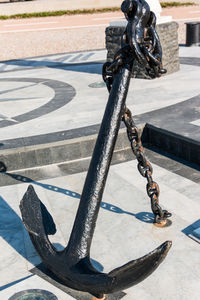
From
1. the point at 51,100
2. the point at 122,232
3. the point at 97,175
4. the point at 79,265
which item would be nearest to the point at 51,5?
the point at 51,100

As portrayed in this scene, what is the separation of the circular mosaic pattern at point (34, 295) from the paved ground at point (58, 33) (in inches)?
571

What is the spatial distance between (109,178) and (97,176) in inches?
97.0

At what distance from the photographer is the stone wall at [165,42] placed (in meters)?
10.4

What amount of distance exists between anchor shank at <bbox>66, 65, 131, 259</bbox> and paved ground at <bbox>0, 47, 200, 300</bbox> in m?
0.59

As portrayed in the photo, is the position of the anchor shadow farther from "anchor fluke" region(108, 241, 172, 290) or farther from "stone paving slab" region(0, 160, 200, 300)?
"anchor fluke" region(108, 241, 172, 290)

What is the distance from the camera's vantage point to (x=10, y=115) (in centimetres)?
848

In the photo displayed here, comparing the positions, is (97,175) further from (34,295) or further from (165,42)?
(165,42)

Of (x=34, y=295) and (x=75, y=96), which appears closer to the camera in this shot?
(x=34, y=295)

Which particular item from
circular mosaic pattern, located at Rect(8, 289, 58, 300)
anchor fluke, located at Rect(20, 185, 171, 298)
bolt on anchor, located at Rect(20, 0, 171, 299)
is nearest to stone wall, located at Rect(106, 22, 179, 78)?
bolt on anchor, located at Rect(20, 0, 171, 299)

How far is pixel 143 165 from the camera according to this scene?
444 cm

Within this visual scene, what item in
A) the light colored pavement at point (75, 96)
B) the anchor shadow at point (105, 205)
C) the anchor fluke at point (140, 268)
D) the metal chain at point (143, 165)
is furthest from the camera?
the light colored pavement at point (75, 96)

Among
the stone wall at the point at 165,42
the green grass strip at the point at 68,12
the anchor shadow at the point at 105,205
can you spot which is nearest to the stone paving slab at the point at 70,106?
the stone wall at the point at 165,42

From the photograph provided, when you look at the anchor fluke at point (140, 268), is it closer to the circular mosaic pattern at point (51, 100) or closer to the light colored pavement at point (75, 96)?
the light colored pavement at point (75, 96)

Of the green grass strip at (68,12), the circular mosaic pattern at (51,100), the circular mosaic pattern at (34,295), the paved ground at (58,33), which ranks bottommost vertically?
the paved ground at (58,33)
